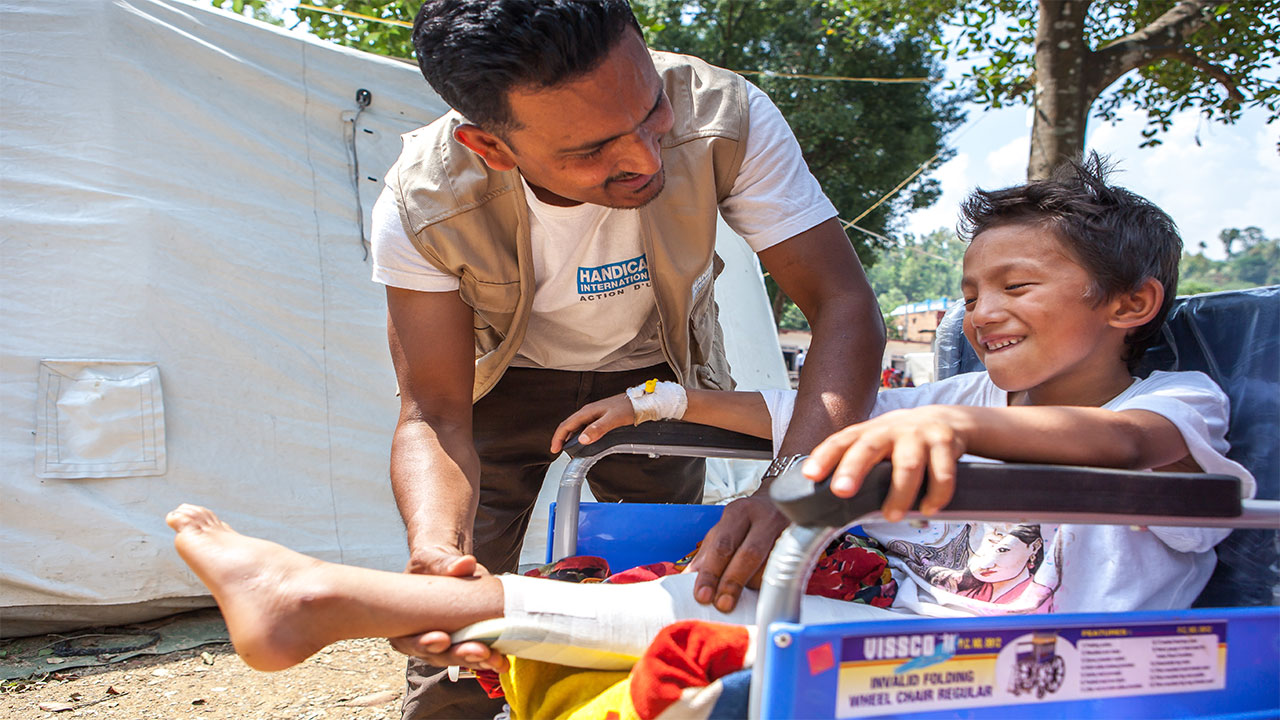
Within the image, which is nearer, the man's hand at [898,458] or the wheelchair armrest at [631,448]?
the man's hand at [898,458]

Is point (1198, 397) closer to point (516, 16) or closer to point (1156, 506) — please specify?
point (1156, 506)

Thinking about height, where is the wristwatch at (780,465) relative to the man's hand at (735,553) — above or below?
above

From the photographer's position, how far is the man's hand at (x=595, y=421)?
151 centimetres

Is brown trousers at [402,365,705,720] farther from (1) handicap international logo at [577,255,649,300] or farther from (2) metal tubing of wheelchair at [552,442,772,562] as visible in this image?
(2) metal tubing of wheelchair at [552,442,772,562]

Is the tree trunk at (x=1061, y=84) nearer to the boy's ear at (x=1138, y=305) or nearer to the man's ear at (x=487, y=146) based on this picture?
the boy's ear at (x=1138, y=305)

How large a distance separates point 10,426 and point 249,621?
2.45 metres

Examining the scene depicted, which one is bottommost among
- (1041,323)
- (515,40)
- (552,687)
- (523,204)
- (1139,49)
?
(552,687)

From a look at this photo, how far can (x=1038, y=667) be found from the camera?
0.88 meters

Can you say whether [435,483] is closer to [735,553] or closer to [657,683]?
[735,553]

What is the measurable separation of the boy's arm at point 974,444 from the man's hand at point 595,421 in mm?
658

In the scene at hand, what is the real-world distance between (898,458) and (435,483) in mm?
853


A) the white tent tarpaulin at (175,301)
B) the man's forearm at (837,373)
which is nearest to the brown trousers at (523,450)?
the man's forearm at (837,373)

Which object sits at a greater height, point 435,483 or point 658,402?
point 658,402

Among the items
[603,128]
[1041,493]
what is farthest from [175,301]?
[1041,493]
